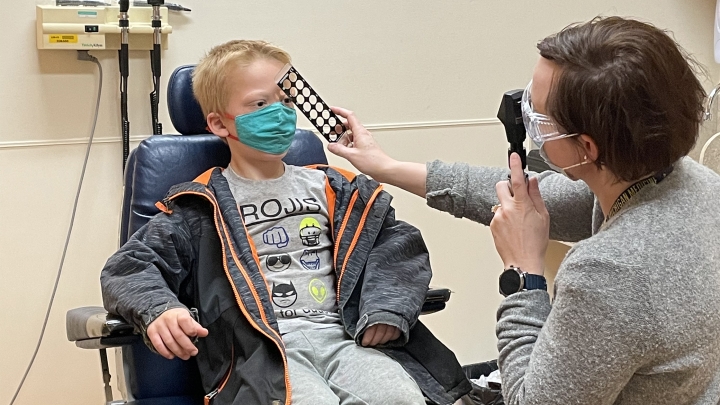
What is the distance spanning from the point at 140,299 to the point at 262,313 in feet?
0.84

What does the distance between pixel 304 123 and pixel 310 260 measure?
2.99 ft

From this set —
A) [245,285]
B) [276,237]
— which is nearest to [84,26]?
[276,237]

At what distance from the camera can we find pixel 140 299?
5.25 feet

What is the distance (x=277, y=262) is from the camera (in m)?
1.85

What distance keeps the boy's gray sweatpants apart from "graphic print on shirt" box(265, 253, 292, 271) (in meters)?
0.17

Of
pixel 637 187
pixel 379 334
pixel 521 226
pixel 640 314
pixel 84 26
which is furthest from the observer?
pixel 84 26

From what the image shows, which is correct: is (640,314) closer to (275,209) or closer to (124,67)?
(275,209)

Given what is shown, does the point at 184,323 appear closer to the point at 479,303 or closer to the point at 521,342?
the point at 521,342

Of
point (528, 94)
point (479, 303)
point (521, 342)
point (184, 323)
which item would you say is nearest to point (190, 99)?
point (184, 323)

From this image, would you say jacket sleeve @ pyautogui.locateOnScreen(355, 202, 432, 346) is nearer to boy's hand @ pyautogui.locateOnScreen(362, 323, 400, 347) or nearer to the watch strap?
boy's hand @ pyautogui.locateOnScreen(362, 323, 400, 347)

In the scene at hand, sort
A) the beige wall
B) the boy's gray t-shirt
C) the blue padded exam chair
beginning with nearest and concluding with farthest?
the blue padded exam chair < the boy's gray t-shirt < the beige wall

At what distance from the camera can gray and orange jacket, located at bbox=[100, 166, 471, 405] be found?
64.6 inches

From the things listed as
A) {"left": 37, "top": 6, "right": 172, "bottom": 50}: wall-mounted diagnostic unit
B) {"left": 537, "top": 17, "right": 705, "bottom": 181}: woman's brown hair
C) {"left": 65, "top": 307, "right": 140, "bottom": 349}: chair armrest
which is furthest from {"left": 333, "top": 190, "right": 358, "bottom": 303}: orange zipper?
{"left": 37, "top": 6, "right": 172, "bottom": 50}: wall-mounted diagnostic unit

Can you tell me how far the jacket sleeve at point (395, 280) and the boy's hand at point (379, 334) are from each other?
14 mm
